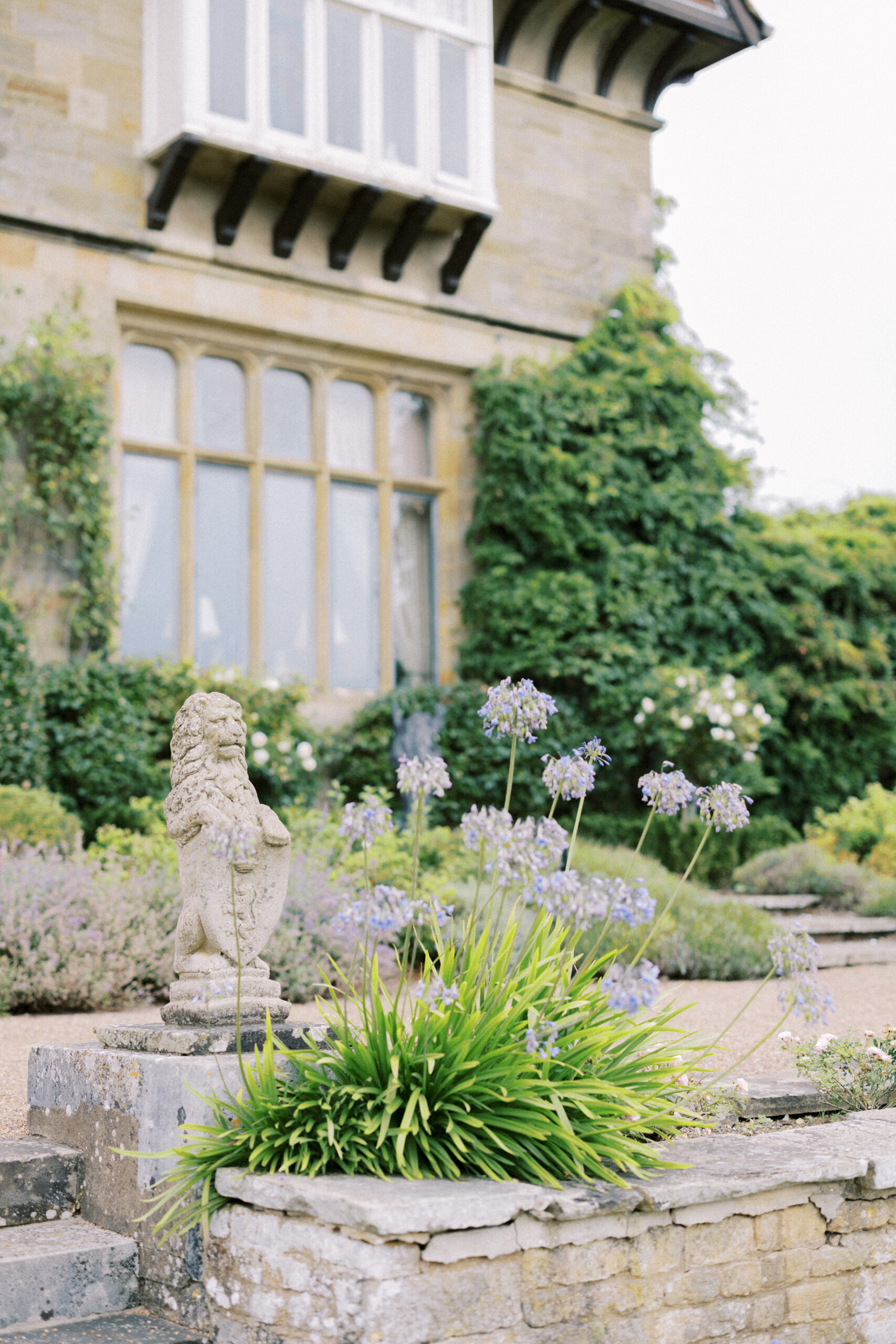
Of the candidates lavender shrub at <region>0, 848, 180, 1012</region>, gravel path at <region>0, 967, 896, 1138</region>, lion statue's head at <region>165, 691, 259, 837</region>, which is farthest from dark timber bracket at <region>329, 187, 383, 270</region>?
lion statue's head at <region>165, 691, 259, 837</region>

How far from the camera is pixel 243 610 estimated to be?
10.5 metres

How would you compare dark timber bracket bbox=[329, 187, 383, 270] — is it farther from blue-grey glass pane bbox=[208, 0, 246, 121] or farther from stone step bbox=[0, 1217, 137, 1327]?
stone step bbox=[0, 1217, 137, 1327]

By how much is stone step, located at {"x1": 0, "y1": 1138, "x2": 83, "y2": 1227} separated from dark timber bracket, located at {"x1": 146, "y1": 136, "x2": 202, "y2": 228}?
7.86m

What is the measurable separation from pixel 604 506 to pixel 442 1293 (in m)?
9.51

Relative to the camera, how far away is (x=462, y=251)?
36.6 feet

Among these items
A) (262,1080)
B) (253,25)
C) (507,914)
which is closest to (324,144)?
(253,25)

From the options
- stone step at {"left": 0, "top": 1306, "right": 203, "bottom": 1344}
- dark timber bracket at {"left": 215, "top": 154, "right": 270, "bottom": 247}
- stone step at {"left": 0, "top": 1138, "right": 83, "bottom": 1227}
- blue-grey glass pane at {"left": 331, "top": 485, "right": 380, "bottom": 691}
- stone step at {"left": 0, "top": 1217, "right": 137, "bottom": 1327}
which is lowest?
stone step at {"left": 0, "top": 1306, "right": 203, "bottom": 1344}

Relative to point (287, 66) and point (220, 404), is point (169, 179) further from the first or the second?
point (220, 404)

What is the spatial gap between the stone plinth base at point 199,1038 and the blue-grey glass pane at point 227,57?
26.9 feet

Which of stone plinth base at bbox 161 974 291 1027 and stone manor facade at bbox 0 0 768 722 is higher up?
stone manor facade at bbox 0 0 768 722

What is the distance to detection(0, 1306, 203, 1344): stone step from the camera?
121 inches

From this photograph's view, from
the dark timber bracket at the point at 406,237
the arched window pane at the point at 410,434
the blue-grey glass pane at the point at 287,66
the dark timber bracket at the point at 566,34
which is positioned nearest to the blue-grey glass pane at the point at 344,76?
the blue-grey glass pane at the point at 287,66

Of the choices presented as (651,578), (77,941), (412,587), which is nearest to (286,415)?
(412,587)

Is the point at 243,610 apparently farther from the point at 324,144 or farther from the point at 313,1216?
the point at 313,1216
